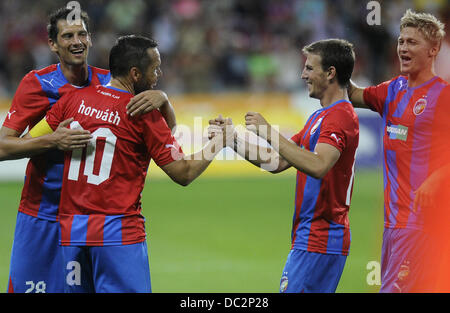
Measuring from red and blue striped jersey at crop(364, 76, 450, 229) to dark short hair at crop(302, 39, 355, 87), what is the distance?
57cm

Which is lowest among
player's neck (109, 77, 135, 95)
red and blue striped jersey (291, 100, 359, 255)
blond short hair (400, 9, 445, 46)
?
red and blue striped jersey (291, 100, 359, 255)

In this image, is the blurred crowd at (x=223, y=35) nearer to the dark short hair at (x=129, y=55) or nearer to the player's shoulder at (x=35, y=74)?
the player's shoulder at (x=35, y=74)

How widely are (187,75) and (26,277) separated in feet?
42.6

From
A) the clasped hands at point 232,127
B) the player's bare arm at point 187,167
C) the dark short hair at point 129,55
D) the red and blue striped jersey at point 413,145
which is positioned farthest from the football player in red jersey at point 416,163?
the dark short hair at point 129,55

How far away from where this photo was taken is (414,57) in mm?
5520

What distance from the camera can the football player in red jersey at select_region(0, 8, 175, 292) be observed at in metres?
5.63

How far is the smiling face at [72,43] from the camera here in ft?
18.9

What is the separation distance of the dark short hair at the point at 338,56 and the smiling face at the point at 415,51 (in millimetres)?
→ 455

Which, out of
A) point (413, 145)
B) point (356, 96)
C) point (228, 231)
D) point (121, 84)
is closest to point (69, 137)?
point (121, 84)

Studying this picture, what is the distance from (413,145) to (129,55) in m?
2.30

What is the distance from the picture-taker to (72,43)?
5.77 metres

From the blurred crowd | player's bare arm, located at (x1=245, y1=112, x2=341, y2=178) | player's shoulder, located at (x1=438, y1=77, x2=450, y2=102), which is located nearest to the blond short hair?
player's shoulder, located at (x1=438, y1=77, x2=450, y2=102)

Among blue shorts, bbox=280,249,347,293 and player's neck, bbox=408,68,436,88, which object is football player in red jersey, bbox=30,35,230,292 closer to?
blue shorts, bbox=280,249,347,293

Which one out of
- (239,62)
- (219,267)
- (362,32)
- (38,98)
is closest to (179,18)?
(239,62)
